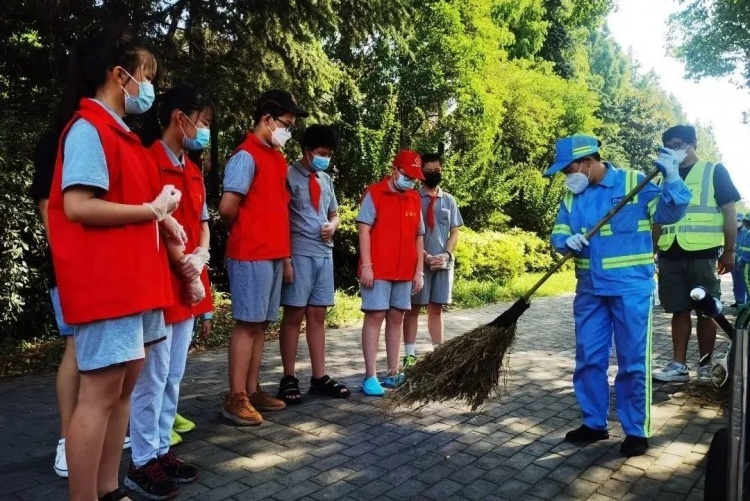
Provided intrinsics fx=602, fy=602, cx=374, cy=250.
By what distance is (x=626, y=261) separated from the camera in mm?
3818

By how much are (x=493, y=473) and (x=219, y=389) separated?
2770mm

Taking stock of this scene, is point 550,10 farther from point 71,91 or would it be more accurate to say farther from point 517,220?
point 71,91

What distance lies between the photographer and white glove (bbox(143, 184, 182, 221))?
2.54m

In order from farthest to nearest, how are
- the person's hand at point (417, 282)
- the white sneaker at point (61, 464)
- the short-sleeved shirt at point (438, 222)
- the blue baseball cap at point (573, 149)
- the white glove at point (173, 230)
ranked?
the short-sleeved shirt at point (438, 222) → the person's hand at point (417, 282) → the blue baseball cap at point (573, 149) → the white sneaker at point (61, 464) → the white glove at point (173, 230)

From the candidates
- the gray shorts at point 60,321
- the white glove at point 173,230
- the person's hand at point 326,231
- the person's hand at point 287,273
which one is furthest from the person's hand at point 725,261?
the gray shorts at point 60,321

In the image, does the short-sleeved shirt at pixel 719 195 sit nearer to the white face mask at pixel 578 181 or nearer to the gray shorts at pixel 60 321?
the white face mask at pixel 578 181

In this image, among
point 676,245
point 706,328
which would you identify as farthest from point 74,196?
point 706,328

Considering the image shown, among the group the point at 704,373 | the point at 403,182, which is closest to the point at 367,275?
the point at 403,182

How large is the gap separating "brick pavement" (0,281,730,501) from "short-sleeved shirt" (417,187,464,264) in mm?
1497

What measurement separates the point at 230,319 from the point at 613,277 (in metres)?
6.07

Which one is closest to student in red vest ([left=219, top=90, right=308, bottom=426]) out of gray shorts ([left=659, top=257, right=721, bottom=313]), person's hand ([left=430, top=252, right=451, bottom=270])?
person's hand ([left=430, top=252, right=451, bottom=270])

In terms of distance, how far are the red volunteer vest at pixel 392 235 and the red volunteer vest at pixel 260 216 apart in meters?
1.04

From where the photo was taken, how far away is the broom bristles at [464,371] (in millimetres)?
4055

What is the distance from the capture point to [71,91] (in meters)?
2.67
